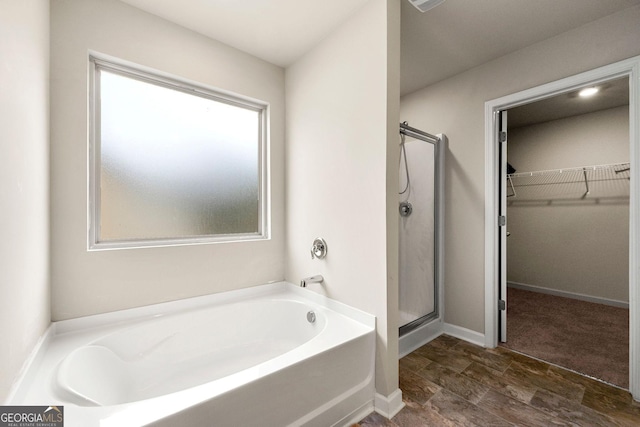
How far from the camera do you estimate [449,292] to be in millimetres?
2484

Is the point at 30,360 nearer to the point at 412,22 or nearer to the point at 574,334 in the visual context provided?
the point at 412,22

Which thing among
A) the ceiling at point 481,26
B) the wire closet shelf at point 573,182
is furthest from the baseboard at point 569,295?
the ceiling at point 481,26

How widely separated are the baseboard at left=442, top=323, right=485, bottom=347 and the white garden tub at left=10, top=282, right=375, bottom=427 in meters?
1.30

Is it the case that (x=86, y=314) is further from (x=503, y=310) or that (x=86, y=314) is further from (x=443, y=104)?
(x=443, y=104)

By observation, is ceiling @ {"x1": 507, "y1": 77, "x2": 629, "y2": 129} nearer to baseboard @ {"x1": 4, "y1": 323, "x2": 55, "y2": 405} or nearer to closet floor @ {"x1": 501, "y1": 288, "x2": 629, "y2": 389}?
closet floor @ {"x1": 501, "y1": 288, "x2": 629, "y2": 389}

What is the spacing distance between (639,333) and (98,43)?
3663 mm

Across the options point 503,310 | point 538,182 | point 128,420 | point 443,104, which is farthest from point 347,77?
point 538,182

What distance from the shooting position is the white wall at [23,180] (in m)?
0.90

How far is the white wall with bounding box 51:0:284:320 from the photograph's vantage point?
1.42 metres

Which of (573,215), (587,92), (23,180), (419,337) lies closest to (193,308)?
(23,180)

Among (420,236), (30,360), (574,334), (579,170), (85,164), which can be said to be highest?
(579,170)

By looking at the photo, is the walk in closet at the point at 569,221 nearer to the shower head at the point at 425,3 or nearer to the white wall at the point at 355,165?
the white wall at the point at 355,165

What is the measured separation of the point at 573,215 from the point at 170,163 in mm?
4772

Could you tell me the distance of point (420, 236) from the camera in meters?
2.36
